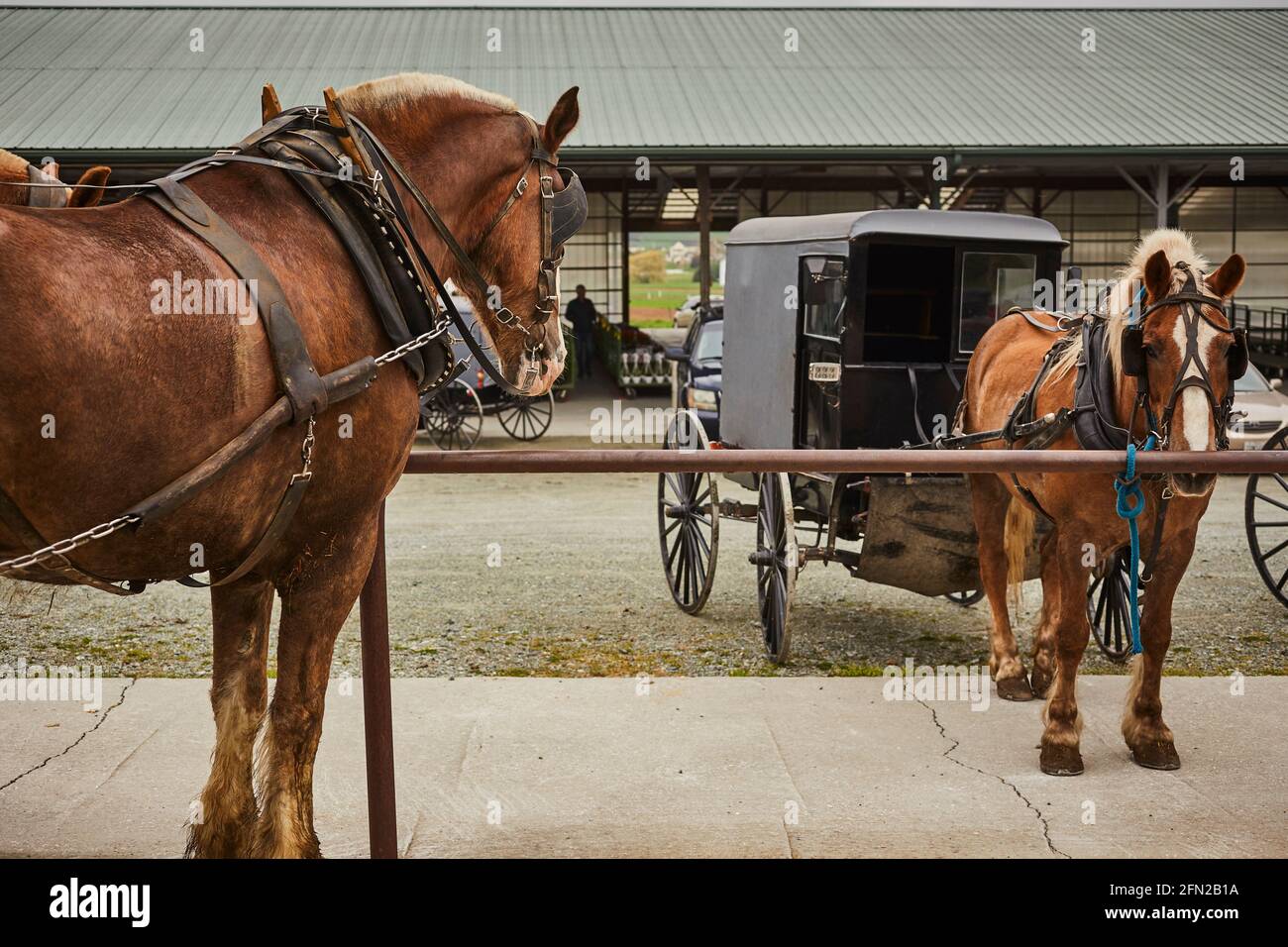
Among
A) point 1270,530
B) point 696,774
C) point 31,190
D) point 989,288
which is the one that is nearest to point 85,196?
point 31,190

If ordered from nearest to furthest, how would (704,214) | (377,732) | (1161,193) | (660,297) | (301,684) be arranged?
1. (301,684)
2. (377,732)
3. (1161,193)
4. (704,214)
5. (660,297)

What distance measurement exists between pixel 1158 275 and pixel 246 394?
129 inches

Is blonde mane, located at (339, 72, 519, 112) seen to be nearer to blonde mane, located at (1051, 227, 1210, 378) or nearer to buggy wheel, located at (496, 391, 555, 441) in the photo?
blonde mane, located at (1051, 227, 1210, 378)

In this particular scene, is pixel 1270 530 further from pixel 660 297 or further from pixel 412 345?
pixel 660 297

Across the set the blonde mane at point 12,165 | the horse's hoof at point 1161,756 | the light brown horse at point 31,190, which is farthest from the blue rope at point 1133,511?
the blonde mane at point 12,165

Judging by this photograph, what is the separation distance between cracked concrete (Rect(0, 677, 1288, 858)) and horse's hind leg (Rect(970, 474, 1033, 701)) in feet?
1.08

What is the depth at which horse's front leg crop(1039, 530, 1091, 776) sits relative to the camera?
15.9 ft

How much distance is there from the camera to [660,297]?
7250 cm

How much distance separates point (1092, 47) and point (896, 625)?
20476 mm

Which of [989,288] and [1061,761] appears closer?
[1061,761]

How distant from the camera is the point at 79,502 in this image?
8.29 ft

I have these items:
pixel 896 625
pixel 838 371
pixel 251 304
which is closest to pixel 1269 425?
pixel 896 625

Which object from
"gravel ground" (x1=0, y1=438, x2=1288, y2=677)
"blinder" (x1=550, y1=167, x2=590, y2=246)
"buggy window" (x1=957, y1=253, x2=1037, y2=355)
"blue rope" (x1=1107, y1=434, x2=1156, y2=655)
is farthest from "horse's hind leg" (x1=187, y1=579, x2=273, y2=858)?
"buggy window" (x1=957, y1=253, x2=1037, y2=355)

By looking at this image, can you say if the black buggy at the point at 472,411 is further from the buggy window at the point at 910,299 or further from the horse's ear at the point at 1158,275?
the horse's ear at the point at 1158,275
